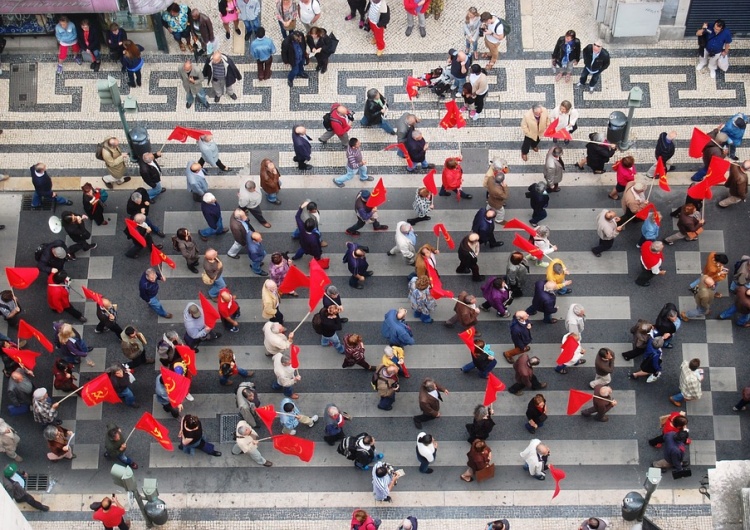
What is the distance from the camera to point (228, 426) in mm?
27188

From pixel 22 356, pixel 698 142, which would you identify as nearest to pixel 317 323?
pixel 22 356

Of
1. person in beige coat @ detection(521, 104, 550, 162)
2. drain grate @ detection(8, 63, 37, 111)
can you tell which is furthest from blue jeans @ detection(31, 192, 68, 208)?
person in beige coat @ detection(521, 104, 550, 162)

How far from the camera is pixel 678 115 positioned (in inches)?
1227

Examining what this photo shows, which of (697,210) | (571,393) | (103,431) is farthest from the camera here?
(697,210)

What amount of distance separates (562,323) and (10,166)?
1434cm

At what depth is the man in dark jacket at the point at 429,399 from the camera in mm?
25594

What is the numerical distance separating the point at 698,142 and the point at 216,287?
1181 centimetres

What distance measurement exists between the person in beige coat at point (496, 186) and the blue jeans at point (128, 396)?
9.42 metres

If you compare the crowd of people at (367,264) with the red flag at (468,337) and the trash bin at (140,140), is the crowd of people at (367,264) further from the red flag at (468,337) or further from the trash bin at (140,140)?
the trash bin at (140,140)

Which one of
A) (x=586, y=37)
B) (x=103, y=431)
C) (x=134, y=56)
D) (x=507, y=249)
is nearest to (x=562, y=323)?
(x=507, y=249)

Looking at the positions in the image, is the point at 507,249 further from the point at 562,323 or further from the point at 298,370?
the point at 298,370

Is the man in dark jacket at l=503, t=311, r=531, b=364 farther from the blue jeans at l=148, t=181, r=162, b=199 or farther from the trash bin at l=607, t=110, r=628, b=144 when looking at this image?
the blue jeans at l=148, t=181, r=162, b=199

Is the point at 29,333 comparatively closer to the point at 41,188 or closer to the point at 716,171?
the point at 41,188

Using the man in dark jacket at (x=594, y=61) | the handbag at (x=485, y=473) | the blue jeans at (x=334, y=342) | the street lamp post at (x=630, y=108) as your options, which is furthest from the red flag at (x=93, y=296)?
the man in dark jacket at (x=594, y=61)
